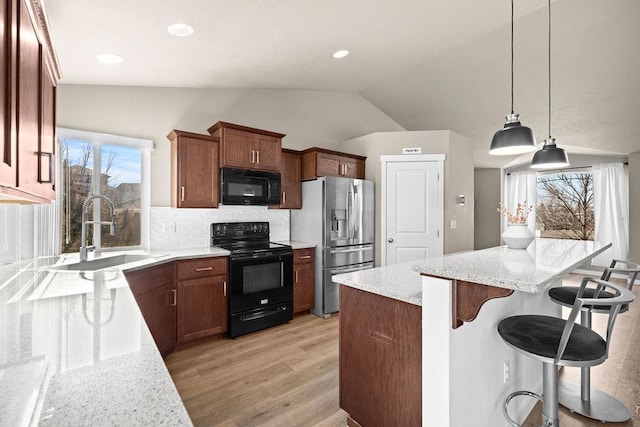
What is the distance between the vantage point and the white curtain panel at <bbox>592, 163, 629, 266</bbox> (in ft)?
19.9

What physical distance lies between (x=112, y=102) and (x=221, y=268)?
1979 mm

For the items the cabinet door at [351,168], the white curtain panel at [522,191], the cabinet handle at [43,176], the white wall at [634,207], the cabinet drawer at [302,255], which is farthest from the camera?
the white curtain panel at [522,191]

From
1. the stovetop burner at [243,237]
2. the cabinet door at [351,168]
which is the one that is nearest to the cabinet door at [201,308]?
the stovetop burner at [243,237]

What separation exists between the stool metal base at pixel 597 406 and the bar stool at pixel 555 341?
0.91 meters

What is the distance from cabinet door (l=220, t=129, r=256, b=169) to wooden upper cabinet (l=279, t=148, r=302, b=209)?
0.53 m

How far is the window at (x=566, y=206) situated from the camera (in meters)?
6.78

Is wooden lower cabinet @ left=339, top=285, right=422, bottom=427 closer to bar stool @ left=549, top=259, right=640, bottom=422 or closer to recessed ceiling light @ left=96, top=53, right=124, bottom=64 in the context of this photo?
bar stool @ left=549, top=259, right=640, bottom=422

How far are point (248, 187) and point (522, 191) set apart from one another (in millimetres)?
6586

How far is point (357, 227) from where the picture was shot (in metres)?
4.21

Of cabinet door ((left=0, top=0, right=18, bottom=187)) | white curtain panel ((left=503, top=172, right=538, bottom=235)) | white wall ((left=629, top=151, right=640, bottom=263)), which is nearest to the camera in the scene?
cabinet door ((left=0, top=0, right=18, bottom=187))

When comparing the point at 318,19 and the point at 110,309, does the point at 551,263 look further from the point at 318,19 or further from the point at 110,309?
the point at 318,19

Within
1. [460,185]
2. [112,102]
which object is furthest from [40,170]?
[460,185]

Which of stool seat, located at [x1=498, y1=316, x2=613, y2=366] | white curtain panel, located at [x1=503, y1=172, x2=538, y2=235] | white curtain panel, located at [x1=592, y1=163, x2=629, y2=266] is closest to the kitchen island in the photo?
stool seat, located at [x1=498, y1=316, x2=613, y2=366]

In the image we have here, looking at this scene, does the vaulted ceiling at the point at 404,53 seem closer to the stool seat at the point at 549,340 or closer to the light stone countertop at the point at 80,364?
Answer: the light stone countertop at the point at 80,364
